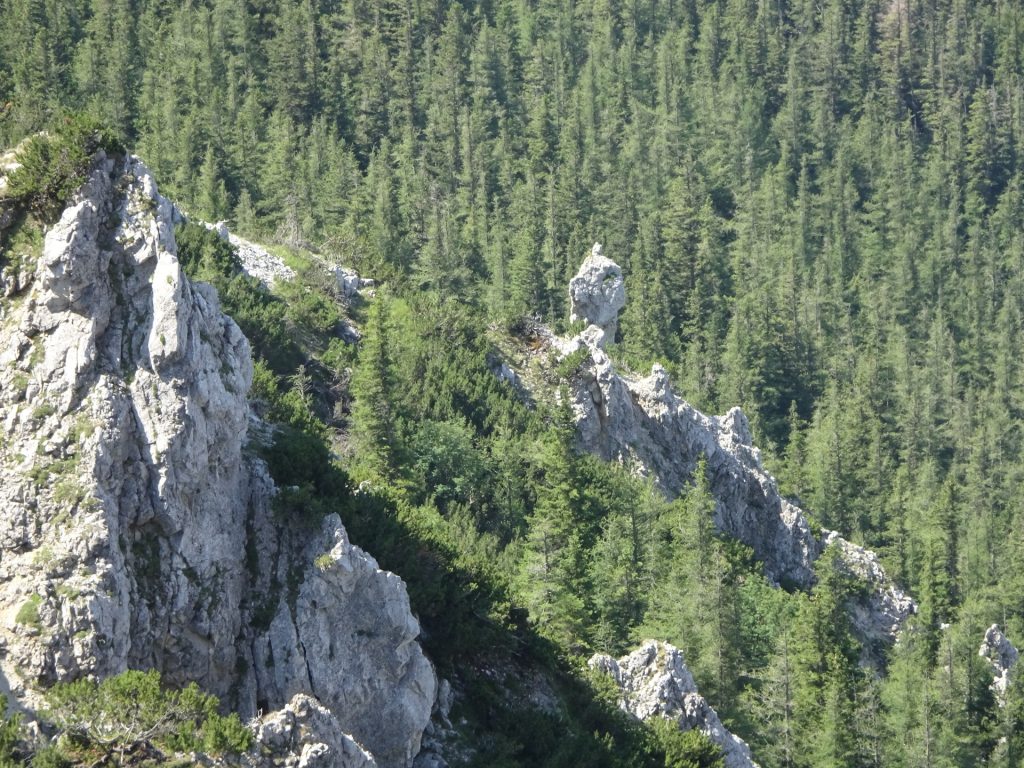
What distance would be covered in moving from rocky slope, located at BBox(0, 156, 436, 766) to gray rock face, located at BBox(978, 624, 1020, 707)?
35.7m

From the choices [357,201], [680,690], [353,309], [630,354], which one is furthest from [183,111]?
[680,690]

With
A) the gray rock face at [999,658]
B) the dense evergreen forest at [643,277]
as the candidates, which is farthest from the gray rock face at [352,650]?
the gray rock face at [999,658]

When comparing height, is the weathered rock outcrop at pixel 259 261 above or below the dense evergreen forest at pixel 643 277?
above

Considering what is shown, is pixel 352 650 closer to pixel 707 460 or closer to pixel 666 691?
pixel 666 691

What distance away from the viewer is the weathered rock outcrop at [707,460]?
63000 mm

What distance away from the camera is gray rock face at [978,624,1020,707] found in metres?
59.1

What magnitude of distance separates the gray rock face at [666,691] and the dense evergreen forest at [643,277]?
2094mm

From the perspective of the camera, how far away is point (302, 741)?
2484 centimetres

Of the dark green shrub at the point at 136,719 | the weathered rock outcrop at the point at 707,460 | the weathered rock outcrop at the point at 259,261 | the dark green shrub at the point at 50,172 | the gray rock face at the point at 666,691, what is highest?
the dark green shrub at the point at 50,172

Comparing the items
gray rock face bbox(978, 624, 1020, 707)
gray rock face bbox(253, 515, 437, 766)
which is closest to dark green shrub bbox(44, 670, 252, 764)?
gray rock face bbox(253, 515, 437, 766)

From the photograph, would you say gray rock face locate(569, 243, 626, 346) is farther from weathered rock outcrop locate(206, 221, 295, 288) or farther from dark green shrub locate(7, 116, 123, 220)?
dark green shrub locate(7, 116, 123, 220)

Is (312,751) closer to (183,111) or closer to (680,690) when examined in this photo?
(680,690)

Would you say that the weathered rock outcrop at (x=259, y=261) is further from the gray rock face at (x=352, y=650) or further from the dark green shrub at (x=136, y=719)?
the dark green shrub at (x=136, y=719)

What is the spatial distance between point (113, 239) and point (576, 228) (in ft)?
262
